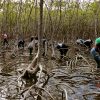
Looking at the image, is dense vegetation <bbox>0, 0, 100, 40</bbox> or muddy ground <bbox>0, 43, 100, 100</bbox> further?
dense vegetation <bbox>0, 0, 100, 40</bbox>

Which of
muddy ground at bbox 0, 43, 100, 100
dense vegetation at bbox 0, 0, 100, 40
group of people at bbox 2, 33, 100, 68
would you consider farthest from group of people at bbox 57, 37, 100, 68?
dense vegetation at bbox 0, 0, 100, 40

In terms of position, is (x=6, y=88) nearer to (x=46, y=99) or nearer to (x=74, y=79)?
(x=46, y=99)

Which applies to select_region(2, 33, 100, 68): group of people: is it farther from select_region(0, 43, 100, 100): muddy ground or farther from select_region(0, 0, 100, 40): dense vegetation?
select_region(0, 0, 100, 40): dense vegetation

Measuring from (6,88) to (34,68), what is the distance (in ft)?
A: 3.52

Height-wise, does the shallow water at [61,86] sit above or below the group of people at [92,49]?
below

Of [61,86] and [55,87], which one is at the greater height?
[61,86]

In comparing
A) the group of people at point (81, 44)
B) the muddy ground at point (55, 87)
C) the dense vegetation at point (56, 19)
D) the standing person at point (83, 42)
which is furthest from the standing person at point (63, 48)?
the muddy ground at point (55, 87)

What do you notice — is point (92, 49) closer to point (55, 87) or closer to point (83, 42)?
point (55, 87)

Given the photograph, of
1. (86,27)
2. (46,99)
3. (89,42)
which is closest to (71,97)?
(46,99)

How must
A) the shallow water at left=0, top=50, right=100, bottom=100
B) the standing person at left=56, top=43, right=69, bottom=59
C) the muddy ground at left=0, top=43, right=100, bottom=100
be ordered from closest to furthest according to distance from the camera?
1. the muddy ground at left=0, top=43, right=100, bottom=100
2. the shallow water at left=0, top=50, right=100, bottom=100
3. the standing person at left=56, top=43, right=69, bottom=59

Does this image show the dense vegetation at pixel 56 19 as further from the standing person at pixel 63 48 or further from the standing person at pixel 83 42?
the standing person at pixel 63 48

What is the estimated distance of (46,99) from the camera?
24.0ft

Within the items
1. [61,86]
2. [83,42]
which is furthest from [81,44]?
[61,86]

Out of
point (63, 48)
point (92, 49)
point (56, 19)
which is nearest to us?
point (92, 49)
